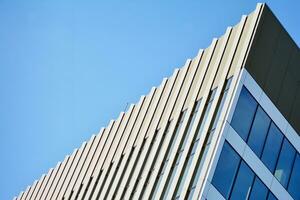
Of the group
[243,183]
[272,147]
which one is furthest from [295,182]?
[243,183]

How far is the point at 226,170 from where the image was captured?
1513 inches

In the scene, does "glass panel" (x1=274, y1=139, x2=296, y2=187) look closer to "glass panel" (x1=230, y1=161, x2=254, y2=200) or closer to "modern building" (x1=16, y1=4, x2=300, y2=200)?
"modern building" (x1=16, y1=4, x2=300, y2=200)

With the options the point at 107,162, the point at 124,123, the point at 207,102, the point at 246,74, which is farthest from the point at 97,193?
the point at 246,74

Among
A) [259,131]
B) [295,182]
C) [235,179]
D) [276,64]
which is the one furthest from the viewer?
[295,182]

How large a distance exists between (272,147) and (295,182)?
10.3 ft

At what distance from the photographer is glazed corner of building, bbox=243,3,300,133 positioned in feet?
134

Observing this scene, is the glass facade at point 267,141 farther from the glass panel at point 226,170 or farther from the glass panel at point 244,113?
the glass panel at point 226,170

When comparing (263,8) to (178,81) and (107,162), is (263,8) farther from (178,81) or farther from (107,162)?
(107,162)

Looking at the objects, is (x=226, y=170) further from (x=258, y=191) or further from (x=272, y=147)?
(x=272, y=147)

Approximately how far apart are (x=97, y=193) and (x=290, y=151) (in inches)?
599

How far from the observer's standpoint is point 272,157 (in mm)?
41719

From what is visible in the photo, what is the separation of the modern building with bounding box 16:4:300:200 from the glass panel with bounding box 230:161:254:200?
0.06m

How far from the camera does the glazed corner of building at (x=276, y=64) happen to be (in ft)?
134

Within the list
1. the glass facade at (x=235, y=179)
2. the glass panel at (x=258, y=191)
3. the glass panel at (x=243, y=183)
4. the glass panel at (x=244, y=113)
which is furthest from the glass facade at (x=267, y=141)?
the glass panel at (x=243, y=183)
